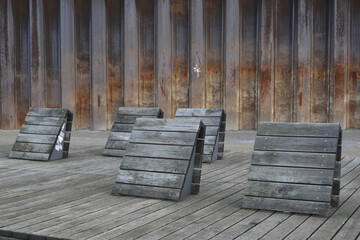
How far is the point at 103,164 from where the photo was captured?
21.5 feet

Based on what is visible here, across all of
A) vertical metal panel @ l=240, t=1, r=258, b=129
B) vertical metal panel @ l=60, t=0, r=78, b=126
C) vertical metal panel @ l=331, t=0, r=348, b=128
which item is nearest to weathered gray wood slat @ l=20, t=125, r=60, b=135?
vertical metal panel @ l=60, t=0, r=78, b=126

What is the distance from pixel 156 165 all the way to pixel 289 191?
1.26 metres

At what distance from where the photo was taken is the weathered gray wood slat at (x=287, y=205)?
3598 millimetres

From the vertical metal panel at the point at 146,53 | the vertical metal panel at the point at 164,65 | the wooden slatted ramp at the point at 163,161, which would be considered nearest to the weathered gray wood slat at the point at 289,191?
the wooden slatted ramp at the point at 163,161

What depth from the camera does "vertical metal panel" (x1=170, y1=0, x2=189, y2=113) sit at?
10867 mm

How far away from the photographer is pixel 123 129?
24.4 ft

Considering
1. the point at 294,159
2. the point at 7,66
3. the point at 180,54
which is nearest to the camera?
the point at 294,159

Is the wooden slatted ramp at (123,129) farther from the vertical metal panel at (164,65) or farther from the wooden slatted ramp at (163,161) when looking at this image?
the vertical metal panel at (164,65)

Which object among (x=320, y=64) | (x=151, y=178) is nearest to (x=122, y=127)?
(x=151, y=178)

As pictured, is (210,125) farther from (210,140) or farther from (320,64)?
(320,64)

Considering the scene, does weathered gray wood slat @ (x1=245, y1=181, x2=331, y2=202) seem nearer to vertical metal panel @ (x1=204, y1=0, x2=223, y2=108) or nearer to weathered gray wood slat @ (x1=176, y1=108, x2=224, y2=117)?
weathered gray wood slat @ (x1=176, y1=108, x2=224, y2=117)

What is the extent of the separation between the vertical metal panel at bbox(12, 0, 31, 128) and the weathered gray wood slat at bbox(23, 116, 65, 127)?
203 inches

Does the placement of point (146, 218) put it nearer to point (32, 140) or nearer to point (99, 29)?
point (32, 140)

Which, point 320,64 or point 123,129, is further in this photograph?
point 320,64
